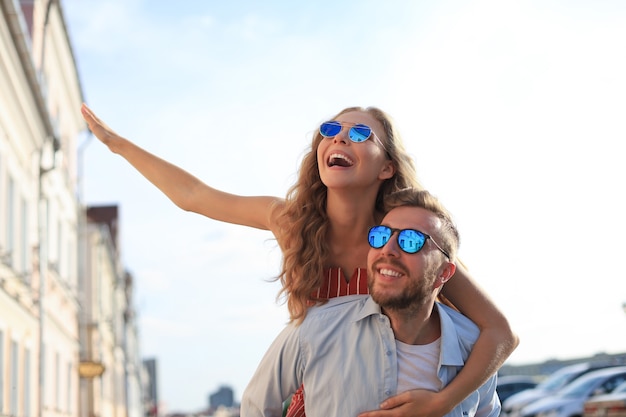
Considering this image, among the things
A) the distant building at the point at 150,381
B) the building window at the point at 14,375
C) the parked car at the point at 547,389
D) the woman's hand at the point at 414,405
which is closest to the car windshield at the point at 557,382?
the parked car at the point at 547,389

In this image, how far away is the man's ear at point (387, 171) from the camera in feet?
13.4

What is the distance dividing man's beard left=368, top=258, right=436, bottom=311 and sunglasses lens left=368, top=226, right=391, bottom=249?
0.09 m

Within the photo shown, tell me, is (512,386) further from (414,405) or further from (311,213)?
→ (414,405)

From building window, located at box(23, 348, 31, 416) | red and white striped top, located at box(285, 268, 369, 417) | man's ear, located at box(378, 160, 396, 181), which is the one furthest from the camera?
building window, located at box(23, 348, 31, 416)

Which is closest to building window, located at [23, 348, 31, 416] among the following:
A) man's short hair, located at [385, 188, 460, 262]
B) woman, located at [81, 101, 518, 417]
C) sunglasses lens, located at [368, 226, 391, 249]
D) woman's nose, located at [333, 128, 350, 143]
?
woman, located at [81, 101, 518, 417]

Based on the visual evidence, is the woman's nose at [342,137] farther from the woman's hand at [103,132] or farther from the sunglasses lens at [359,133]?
the woman's hand at [103,132]

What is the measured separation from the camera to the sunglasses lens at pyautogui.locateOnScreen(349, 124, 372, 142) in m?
3.91

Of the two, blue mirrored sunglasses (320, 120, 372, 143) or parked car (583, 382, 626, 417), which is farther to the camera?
parked car (583, 382, 626, 417)

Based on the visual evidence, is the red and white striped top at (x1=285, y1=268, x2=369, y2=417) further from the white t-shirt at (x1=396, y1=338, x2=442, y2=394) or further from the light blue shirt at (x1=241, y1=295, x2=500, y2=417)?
the white t-shirt at (x1=396, y1=338, x2=442, y2=394)

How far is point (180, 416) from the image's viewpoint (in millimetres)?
107562

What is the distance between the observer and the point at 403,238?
11.3 ft

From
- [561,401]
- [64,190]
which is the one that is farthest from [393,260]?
[64,190]

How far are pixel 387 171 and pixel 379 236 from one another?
2.08 ft

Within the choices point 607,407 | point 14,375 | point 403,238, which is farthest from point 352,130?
point 14,375
